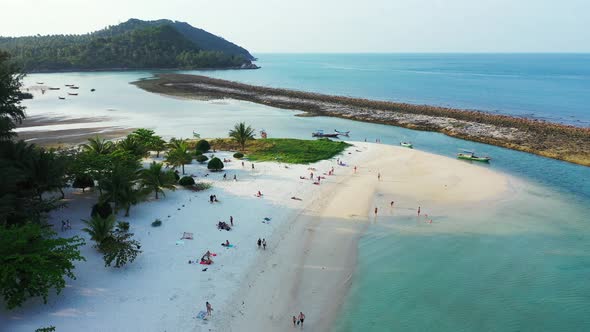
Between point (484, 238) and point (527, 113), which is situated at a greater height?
point (527, 113)

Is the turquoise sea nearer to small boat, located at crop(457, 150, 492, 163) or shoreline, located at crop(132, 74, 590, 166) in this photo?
small boat, located at crop(457, 150, 492, 163)

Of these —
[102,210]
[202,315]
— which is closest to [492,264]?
[202,315]

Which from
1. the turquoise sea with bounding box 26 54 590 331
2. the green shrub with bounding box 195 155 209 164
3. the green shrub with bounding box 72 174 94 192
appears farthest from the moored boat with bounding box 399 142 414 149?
the green shrub with bounding box 72 174 94 192

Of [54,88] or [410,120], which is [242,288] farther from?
[54,88]

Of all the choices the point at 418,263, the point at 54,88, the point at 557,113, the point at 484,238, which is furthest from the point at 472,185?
the point at 54,88

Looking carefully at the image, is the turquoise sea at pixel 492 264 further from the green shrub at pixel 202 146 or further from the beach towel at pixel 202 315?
the green shrub at pixel 202 146

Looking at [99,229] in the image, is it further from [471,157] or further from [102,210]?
[471,157]

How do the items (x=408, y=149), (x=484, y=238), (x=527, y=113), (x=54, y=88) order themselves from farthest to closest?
1. (x=54, y=88)
2. (x=527, y=113)
3. (x=408, y=149)
4. (x=484, y=238)
